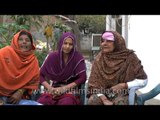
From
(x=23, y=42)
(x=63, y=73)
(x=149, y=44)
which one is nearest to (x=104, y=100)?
(x=63, y=73)

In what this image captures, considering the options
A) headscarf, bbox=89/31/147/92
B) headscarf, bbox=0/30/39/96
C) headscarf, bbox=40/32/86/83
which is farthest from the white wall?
headscarf, bbox=0/30/39/96

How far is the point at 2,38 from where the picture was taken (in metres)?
6.12

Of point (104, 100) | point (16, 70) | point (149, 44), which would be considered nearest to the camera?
point (104, 100)

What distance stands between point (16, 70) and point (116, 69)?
47.1 inches

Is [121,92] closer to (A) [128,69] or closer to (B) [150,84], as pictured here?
(A) [128,69]

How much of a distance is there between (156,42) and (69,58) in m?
3.28

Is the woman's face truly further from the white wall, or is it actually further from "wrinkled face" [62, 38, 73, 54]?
the white wall

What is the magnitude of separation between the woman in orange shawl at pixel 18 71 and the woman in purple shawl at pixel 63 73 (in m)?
0.16

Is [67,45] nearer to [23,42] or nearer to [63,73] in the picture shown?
[63,73]

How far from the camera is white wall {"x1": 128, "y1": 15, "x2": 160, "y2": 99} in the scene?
7.27m

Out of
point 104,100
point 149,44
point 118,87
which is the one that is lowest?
point 104,100

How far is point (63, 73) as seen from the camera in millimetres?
4418

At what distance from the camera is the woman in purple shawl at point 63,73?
14.2 ft

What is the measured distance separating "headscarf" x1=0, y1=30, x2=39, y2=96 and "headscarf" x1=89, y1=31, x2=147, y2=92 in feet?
2.36
